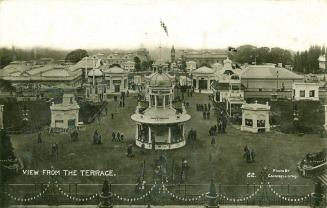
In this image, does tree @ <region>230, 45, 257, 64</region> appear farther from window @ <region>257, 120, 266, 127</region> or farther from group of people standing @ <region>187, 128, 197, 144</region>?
group of people standing @ <region>187, 128, 197, 144</region>

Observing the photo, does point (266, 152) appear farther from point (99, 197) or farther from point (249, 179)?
point (99, 197)

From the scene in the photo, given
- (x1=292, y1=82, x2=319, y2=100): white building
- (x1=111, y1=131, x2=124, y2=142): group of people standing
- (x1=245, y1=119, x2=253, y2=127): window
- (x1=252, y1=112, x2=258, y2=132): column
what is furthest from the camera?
(x1=245, y1=119, x2=253, y2=127): window

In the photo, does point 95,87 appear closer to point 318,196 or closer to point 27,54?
point 27,54

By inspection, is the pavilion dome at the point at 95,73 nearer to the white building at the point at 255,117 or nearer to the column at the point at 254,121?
the white building at the point at 255,117

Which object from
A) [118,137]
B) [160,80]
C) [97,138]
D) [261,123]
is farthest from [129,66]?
[261,123]

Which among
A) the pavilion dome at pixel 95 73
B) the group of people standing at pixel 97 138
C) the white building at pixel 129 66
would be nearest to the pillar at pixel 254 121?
the white building at pixel 129 66

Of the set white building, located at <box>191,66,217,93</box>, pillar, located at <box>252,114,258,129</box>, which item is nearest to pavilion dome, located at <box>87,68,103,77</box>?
white building, located at <box>191,66,217,93</box>
